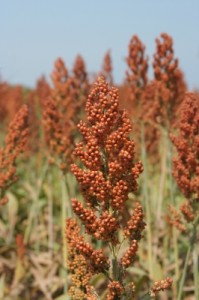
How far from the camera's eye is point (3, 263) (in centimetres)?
770

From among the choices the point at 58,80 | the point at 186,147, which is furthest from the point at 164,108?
the point at 186,147

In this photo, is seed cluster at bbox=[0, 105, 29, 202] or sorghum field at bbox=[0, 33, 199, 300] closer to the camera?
sorghum field at bbox=[0, 33, 199, 300]

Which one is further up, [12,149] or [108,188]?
[12,149]

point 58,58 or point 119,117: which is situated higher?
point 58,58

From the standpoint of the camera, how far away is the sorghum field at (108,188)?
289 cm

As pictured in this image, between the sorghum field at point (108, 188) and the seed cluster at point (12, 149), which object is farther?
the seed cluster at point (12, 149)

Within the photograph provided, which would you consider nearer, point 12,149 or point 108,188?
point 108,188

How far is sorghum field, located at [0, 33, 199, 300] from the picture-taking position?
2893mm

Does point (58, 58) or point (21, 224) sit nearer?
point (58, 58)

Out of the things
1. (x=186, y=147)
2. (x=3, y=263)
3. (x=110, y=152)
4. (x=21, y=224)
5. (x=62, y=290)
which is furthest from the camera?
(x=21, y=224)

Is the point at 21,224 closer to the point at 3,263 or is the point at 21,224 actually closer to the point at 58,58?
the point at 3,263

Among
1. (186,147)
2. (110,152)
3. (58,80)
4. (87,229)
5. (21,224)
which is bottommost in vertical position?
(87,229)

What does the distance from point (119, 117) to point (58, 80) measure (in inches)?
154

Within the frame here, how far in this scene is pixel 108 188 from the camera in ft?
9.30
